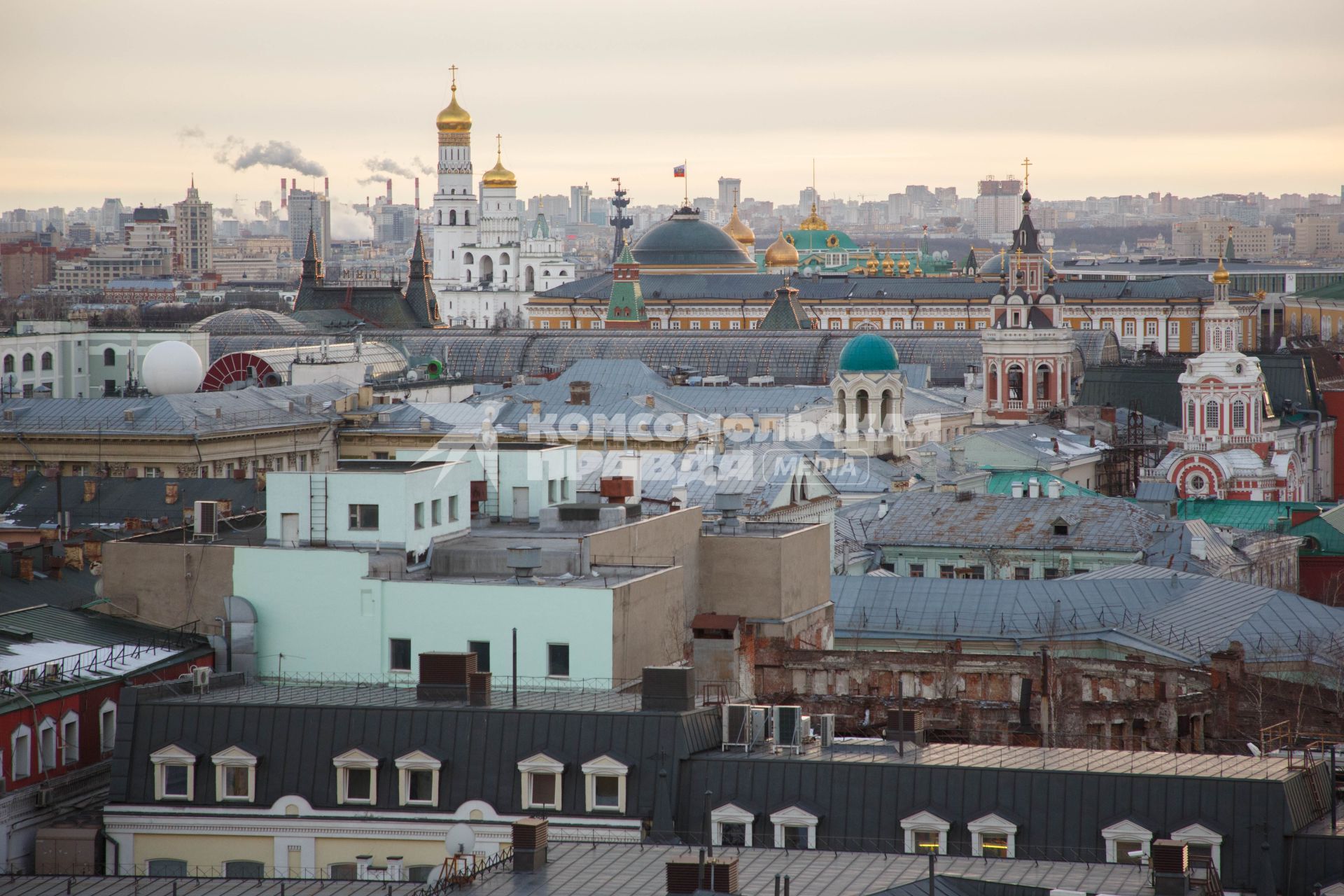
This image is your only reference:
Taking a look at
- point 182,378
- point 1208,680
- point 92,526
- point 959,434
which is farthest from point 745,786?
point 959,434

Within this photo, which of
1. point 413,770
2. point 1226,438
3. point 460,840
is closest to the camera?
point 460,840

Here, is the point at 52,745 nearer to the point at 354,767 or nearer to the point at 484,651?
the point at 354,767

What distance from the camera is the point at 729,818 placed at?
25.7 meters

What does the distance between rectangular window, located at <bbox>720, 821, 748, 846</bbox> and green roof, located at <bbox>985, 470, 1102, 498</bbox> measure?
38826mm

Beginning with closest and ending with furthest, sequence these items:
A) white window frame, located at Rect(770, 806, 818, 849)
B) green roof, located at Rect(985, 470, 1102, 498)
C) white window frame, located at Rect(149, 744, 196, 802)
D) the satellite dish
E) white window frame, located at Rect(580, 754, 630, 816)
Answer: the satellite dish, white window frame, located at Rect(770, 806, 818, 849), white window frame, located at Rect(580, 754, 630, 816), white window frame, located at Rect(149, 744, 196, 802), green roof, located at Rect(985, 470, 1102, 498)

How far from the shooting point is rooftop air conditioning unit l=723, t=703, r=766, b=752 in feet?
88.6

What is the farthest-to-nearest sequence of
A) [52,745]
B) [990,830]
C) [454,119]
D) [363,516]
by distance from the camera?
[454,119] < [363,516] < [52,745] < [990,830]

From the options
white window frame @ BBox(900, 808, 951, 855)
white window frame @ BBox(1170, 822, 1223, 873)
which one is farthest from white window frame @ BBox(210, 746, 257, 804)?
white window frame @ BBox(1170, 822, 1223, 873)

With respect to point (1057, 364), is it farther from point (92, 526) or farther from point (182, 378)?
point (92, 526)

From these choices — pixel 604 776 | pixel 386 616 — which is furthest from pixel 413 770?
pixel 386 616

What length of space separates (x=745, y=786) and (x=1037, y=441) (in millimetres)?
56137

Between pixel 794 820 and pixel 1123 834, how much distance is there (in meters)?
3.36

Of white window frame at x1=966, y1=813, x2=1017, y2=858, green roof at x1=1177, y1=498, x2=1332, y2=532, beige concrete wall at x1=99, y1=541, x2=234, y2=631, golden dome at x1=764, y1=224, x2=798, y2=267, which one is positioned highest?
golden dome at x1=764, y1=224, x2=798, y2=267

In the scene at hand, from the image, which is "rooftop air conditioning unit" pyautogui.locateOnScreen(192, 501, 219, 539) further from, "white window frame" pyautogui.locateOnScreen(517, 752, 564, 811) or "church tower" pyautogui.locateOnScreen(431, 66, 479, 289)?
"church tower" pyautogui.locateOnScreen(431, 66, 479, 289)
